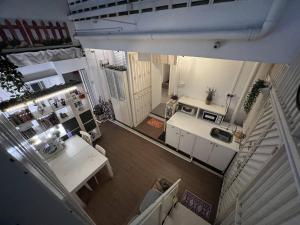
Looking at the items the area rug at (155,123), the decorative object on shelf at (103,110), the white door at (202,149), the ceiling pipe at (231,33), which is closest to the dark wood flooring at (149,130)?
the area rug at (155,123)

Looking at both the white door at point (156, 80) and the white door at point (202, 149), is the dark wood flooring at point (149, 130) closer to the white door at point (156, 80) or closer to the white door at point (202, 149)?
the white door at point (156, 80)

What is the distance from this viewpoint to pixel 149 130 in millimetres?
4742

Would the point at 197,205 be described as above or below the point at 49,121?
below

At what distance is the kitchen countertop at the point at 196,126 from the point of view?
3010 millimetres

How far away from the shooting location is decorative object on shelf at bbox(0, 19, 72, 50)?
116 inches

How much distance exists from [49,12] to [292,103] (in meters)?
4.82

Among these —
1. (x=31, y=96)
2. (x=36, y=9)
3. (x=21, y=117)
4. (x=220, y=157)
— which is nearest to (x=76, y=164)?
(x=21, y=117)

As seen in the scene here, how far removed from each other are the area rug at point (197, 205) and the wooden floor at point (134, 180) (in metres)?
0.09

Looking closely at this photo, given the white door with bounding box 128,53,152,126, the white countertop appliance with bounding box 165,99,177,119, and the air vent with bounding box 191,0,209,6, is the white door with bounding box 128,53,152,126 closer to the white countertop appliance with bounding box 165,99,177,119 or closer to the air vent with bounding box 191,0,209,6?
the white countertop appliance with bounding box 165,99,177,119

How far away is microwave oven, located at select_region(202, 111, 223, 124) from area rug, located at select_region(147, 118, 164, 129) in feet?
5.82

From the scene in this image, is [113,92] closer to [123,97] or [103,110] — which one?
[123,97]

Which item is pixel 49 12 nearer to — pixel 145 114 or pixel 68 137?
pixel 68 137

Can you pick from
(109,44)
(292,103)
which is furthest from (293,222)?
(109,44)

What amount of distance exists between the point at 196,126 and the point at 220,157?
871 mm
